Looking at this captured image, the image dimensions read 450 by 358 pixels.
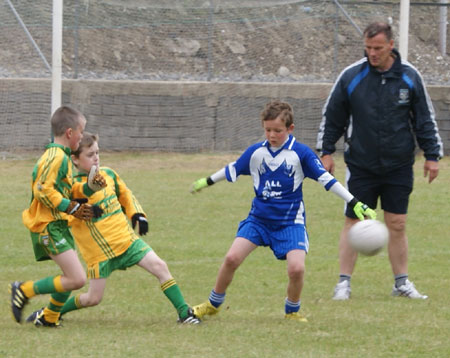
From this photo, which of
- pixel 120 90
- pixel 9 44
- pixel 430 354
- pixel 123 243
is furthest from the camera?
pixel 9 44

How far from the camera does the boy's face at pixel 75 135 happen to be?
6.39 metres

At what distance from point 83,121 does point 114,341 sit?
58.1 inches

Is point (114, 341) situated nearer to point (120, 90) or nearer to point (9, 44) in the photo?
point (120, 90)

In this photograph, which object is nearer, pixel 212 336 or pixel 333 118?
pixel 212 336

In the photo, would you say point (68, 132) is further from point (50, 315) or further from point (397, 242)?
point (397, 242)

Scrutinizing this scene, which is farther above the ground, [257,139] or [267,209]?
[267,209]

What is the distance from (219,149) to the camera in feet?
61.3

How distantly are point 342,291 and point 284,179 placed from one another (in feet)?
4.54

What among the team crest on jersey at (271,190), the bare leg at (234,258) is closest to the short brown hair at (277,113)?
the team crest on jersey at (271,190)

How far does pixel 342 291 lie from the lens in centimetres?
765

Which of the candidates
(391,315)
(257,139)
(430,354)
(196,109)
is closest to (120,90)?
(196,109)

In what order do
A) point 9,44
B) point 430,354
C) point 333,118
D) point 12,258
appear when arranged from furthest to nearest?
point 9,44 → point 12,258 → point 333,118 → point 430,354

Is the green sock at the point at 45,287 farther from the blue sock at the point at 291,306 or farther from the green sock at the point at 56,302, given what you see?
the blue sock at the point at 291,306

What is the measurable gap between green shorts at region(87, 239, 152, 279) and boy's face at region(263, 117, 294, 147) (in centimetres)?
113
